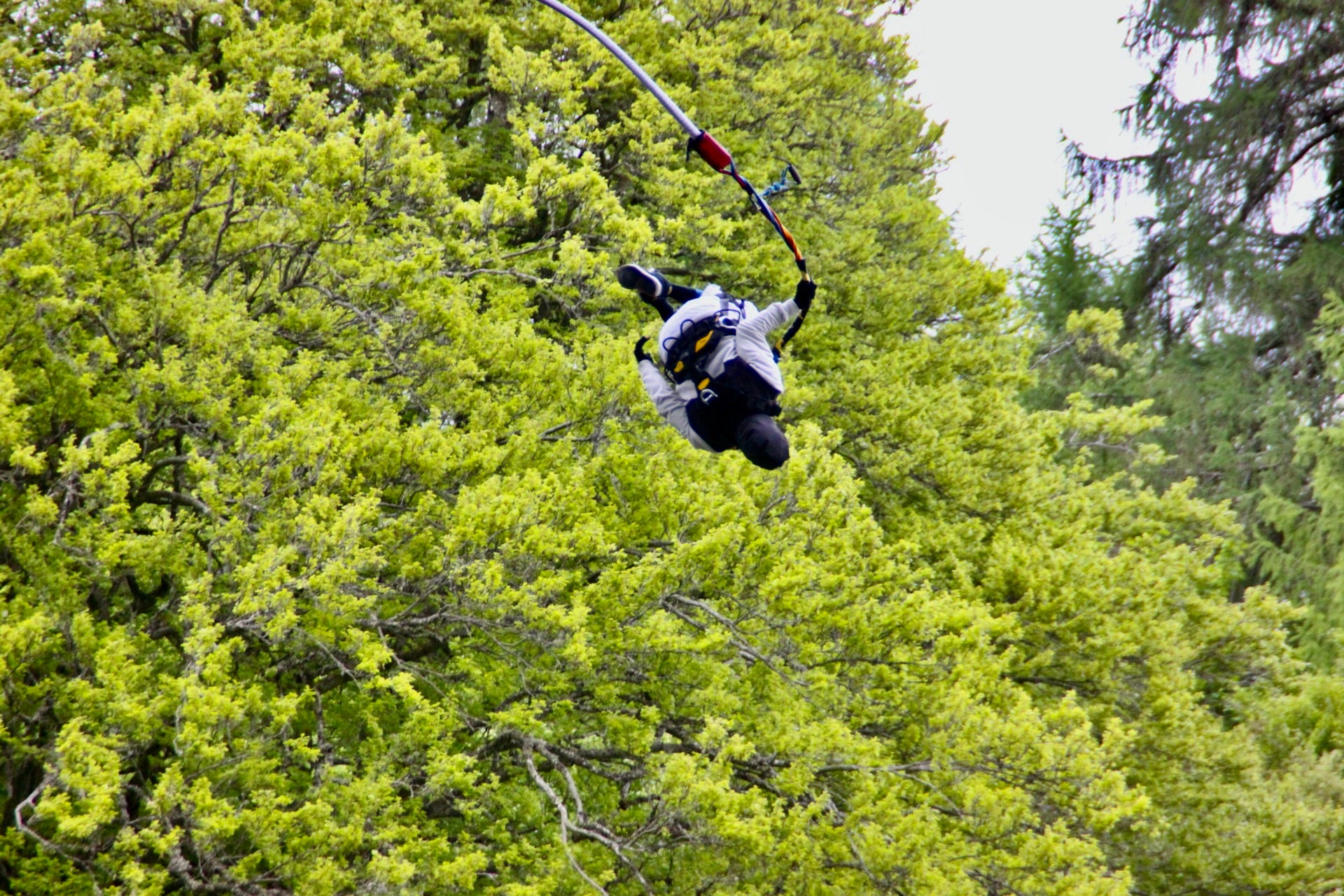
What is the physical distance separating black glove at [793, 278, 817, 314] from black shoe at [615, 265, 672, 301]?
37.2 inches

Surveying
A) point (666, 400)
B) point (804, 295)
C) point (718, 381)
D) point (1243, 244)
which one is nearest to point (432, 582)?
point (666, 400)

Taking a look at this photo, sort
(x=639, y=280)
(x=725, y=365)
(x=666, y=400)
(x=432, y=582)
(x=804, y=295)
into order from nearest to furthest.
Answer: (x=804, y=295)
(x=725, y=365)
(x=639, y=280)
(x=666, y=400)
(x=432, y=582)

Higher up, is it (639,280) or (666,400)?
(639,280)

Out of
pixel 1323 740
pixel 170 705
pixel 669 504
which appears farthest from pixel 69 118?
pixel 1323 740

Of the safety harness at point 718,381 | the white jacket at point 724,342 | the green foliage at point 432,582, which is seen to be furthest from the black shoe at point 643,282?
the green foliage at point 432,582

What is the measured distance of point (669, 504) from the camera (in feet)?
32.8

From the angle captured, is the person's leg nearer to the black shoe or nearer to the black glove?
the black shoe

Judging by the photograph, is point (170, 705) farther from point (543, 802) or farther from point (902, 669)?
point (902, 669)

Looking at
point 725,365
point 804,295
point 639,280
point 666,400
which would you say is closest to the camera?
point 804,295

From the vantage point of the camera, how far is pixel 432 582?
8.86 m

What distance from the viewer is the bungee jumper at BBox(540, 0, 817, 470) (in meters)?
6.91

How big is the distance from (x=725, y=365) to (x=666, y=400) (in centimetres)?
79

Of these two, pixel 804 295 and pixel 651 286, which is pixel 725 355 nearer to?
pixel 804 295

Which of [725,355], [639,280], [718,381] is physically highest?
[639,280]
